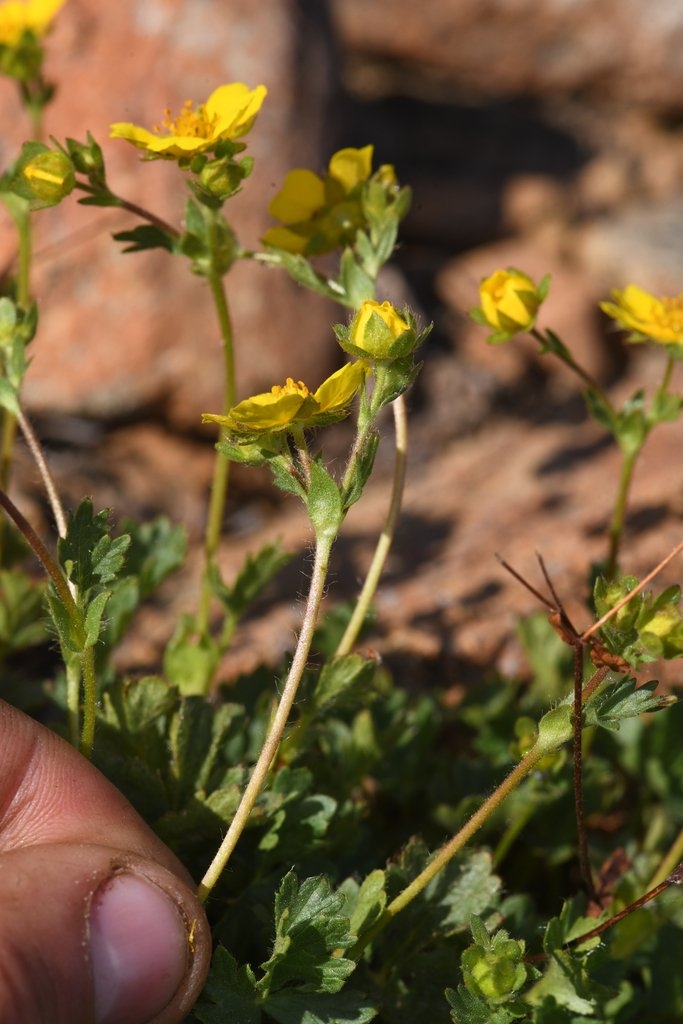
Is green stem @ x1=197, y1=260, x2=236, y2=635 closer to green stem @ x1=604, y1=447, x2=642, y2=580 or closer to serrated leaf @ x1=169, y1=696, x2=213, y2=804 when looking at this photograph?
serrated leaf @ x1=169, y1=696, x2=213, y2=804

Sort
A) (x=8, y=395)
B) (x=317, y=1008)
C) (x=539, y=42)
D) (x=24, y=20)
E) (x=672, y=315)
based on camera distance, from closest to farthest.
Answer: (x=317, y=1008) → (x=8, y=395) → (x=672, y=315) → (x=24, y=20) → (x=539, y=42)

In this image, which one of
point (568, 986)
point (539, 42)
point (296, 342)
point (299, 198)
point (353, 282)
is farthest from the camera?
point (539, 42)

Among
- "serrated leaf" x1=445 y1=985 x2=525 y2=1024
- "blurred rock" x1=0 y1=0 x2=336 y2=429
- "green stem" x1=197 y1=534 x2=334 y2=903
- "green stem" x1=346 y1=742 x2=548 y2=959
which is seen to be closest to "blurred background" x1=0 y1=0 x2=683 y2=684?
"blurred rock" x1=0 y1=0 x2=336 y2=429

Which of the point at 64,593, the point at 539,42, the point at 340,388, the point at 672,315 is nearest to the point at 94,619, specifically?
the point at 64,593

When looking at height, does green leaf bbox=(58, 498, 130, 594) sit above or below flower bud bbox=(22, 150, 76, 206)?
below

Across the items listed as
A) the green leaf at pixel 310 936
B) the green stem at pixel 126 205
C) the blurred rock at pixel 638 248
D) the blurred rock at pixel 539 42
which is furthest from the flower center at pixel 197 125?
the blurred rock at pixel 539 42

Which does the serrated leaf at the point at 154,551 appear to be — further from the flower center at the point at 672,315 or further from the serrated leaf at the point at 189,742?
the flower center at the point at 672,315

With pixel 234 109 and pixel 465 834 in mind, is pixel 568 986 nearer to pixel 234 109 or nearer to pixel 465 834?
pixel 465 834

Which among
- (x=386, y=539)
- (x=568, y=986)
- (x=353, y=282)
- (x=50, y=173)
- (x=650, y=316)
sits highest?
(x=50, y=173)
